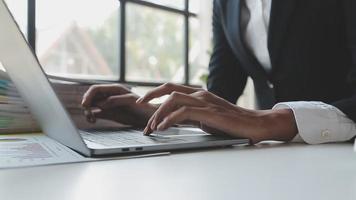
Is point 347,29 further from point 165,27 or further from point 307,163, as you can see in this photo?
point 165,27

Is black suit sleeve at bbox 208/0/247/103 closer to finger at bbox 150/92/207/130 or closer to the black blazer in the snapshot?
the black blazer

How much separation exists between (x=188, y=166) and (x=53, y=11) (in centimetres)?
180

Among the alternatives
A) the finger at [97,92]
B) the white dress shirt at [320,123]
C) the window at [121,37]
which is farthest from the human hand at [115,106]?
the window at [121,37]

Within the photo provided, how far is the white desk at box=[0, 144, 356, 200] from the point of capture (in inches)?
12.0

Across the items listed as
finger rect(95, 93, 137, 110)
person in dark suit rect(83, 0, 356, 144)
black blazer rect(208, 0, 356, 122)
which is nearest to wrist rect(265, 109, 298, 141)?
person in dark suit rect(83, 0, 356, 144)

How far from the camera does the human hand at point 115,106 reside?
0.87 m

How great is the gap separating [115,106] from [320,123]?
0.47m

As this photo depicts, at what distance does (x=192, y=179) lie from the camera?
0.36 meters

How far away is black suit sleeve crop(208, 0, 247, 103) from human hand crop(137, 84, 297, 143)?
22.2 inches

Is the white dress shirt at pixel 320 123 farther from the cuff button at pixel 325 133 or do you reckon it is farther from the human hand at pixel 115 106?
the human hand at pixel 115 106

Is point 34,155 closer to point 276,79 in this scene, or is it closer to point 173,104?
point 173,104

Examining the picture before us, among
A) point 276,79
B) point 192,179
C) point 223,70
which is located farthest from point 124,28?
point 192,179

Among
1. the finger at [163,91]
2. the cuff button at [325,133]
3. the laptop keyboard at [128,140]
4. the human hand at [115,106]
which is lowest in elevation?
the cuff button at [325,133]

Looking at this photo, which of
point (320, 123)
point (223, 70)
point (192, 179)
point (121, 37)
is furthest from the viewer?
point (121, 37)
